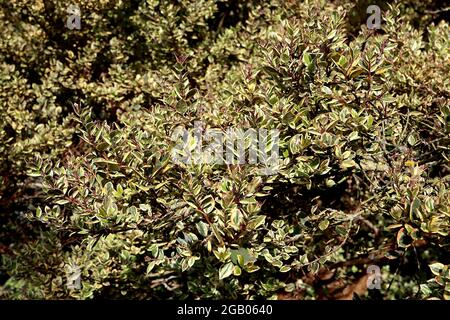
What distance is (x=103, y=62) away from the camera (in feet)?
15.7

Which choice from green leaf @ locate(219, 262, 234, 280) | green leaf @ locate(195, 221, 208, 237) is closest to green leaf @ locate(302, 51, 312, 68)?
green leaf @ locate(195, 221, 208, 237)

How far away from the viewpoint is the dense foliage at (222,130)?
2604mm

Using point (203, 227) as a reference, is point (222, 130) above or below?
above

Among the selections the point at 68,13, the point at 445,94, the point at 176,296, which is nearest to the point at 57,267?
the point at 176,296

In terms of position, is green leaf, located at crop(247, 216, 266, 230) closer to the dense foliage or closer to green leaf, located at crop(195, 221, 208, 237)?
the dense foliage

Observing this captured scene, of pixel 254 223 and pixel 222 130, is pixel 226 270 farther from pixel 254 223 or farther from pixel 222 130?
pixel 222 130

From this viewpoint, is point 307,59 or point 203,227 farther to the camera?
point 307,59

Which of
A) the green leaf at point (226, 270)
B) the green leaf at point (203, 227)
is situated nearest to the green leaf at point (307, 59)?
the green leaf at point (203, 227)

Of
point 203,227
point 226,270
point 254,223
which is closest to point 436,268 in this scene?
point 254,223

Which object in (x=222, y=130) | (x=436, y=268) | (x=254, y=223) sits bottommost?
(x=436, y=268)

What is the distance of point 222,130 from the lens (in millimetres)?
2879

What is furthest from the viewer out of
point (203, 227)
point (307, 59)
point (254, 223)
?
point (307, 59)

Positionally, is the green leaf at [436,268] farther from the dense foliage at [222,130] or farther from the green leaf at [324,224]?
the green leaf at [324,224]

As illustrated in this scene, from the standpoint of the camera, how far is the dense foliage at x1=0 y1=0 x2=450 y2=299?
2.60m
